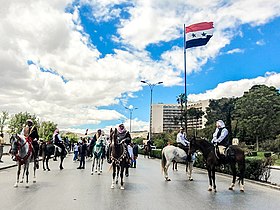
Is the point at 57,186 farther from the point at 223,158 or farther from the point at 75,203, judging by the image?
the point at 223,158

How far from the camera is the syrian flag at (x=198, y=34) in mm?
29453

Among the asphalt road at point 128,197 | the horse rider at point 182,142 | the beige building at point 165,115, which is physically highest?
the beige building at point 165,115

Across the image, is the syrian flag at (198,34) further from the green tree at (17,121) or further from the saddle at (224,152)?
the green tree at (17,121)

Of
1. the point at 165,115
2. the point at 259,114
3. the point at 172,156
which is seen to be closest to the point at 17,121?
the point at 259,114

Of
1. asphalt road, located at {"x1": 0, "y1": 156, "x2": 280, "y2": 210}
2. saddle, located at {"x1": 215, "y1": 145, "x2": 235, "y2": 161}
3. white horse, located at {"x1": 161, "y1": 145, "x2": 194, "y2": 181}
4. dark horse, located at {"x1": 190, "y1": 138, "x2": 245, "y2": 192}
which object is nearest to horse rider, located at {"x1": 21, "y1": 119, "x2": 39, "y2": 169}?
asphalt road, located at {"x1": 0, "y1": 156, "x2": 280, "y2": 210}

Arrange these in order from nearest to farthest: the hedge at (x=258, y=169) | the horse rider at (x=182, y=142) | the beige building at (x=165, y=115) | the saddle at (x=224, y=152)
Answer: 1. the saddle at (x=224, y=152)
2. the hedge at (x=258, y=169)
3. the horse rider at (x=182, y=142)
4. the beige building at (x=165, y=115)

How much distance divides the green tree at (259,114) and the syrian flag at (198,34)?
51538 mm

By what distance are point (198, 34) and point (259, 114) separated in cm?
6875

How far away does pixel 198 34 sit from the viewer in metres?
30.1

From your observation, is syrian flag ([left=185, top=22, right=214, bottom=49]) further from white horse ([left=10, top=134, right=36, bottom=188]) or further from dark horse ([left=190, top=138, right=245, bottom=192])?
white horse ([left=10, top=134, right=36, bottom=188])

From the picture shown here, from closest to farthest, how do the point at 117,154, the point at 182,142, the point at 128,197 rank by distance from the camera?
the point at 128,197 < the point at 117,154 < the point at 182,142

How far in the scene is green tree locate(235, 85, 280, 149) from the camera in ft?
261

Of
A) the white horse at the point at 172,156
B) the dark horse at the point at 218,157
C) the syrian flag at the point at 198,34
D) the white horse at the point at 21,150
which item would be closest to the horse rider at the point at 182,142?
the white horse at the point at 172,156

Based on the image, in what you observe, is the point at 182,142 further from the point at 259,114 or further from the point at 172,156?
the point at 259,114
